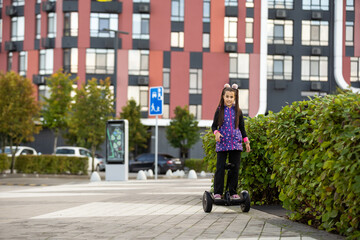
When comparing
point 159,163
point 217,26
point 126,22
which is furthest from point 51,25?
point 159,163

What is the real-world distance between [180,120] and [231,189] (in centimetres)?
3885

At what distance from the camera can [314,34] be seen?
187 feet

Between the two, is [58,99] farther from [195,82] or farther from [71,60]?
[195,82]

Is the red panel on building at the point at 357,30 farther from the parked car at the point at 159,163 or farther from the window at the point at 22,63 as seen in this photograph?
the window at the point at 22,63

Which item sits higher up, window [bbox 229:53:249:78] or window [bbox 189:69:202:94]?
window [bbox 229:53:249:78]

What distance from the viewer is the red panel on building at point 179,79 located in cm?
5447

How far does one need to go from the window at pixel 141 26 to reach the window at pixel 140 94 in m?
4.60

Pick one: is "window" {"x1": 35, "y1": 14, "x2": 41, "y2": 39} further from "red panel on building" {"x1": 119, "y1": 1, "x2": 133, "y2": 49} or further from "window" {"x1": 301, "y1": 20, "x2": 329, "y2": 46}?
"window" {"x1": 301, "y1": 20, "x2": 329, "y2": 46}

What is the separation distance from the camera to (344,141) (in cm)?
559

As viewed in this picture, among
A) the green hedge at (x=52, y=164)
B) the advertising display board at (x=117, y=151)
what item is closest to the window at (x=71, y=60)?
the green hedge at (x=52, y=164)

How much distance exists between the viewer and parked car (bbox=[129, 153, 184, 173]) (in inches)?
1527

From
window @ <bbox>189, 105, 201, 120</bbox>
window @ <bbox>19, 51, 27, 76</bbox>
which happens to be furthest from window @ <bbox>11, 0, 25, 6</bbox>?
window @ <bbox>189, 105, 201, 120</bbox>

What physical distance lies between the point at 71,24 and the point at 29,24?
4589mm

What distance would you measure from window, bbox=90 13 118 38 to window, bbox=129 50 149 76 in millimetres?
2689
